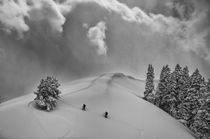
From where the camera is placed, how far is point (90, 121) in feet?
122

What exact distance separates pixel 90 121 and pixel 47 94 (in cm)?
800

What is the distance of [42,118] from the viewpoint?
33.1m

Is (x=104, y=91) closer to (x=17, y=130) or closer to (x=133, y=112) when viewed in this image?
(x=133, y=112)

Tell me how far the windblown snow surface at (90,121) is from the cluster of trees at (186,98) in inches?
139

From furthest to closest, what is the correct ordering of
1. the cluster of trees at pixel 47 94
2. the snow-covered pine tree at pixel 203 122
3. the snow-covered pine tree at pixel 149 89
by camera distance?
the snow-covered pine tree at pixel 149 89, the snow-covered pine tree at pixel 203 122, the cluster of trees at pixel 47 94

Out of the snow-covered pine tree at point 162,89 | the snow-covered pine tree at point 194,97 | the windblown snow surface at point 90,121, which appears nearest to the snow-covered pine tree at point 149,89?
the snow-covered pine tree at point 162,89

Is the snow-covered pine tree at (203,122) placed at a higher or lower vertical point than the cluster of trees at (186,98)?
lower

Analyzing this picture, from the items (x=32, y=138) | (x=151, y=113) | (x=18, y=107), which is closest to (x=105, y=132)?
(x=32, y=138)

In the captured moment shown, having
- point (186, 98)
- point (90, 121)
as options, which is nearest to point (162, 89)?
point (186, 98)

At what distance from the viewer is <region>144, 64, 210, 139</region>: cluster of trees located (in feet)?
143

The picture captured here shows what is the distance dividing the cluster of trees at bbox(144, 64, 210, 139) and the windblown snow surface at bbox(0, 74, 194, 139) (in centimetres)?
354

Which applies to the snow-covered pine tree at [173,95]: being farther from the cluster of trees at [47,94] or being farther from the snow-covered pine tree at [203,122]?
the cluster of trees at [47,94]

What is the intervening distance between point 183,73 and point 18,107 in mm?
42163

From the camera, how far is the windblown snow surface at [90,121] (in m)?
30.8
